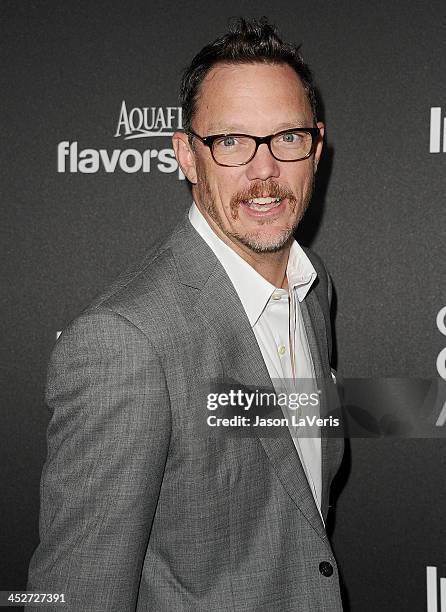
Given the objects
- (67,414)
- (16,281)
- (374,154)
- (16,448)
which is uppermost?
(374,154)

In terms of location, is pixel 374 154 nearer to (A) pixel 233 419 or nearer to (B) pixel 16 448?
(A) pixel 233 419

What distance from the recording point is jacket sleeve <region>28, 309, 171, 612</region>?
97 centimetres

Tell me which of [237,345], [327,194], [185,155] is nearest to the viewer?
[237,345]

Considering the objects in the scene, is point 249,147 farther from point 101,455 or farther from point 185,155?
point 101,455

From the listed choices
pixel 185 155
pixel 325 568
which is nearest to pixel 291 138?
pixel 185 155

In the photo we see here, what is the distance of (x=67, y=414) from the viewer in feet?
3.25

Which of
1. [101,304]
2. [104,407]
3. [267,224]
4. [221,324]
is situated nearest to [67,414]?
[104,407]

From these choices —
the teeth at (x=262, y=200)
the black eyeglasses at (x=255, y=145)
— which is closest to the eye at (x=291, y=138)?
the black eyeglasses at (x=255, y=145)

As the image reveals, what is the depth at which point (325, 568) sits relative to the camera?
1.13 metres

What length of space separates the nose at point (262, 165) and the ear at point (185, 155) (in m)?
0.13

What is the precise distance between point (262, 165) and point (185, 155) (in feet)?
0.58

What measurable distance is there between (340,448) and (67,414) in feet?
2.01

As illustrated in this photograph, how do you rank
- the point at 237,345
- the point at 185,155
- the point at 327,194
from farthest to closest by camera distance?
1. the point at 327,194
2. the point at 185,155
3. the point at 237,345

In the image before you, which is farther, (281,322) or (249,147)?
(281,322)
